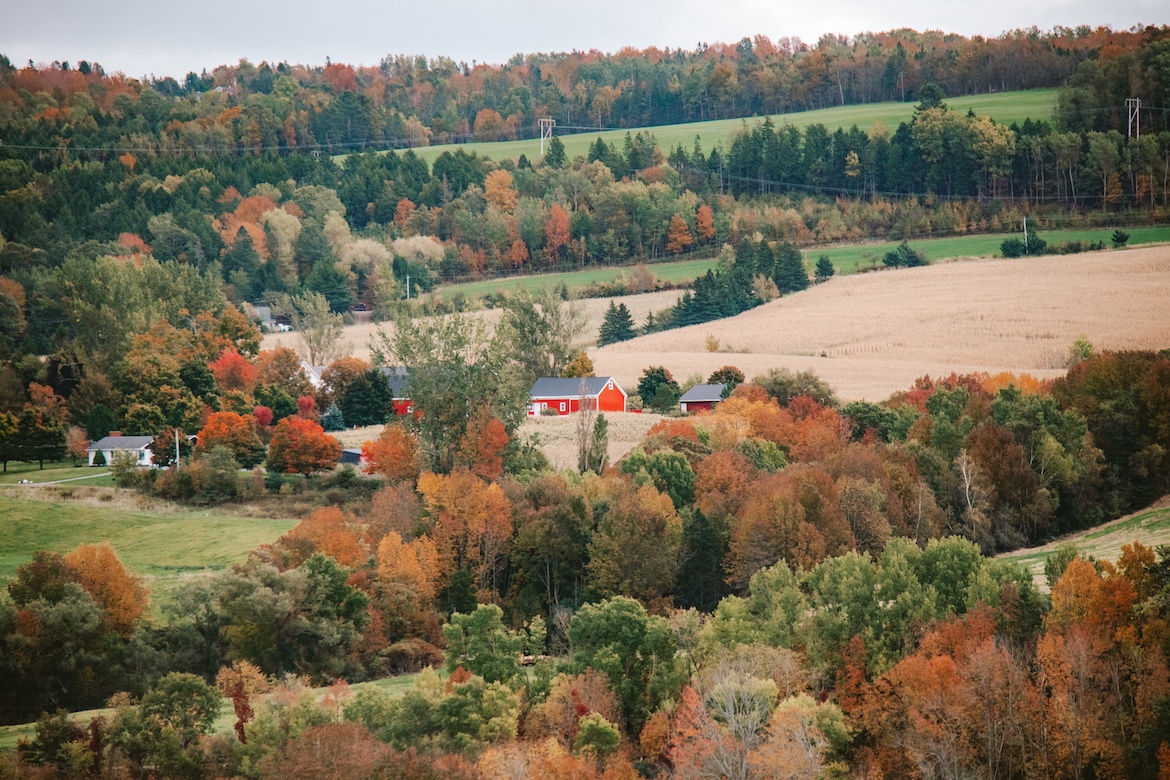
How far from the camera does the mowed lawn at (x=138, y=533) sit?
4684cm

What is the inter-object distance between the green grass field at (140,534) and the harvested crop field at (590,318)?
130 feet

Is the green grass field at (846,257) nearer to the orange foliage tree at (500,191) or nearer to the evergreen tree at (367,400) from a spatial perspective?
the orange foliage tree at (500,191)

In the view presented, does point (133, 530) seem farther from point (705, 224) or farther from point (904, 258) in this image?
point (705, 224)

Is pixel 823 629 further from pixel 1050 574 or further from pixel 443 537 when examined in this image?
pixel 443 537

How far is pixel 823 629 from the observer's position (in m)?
36.5

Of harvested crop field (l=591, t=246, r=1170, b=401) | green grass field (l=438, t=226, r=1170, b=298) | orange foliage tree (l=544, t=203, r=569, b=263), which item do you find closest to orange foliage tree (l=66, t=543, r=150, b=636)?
harvested crop field (l=591, t=246, r=1170, b=401)

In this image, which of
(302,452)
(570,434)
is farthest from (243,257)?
(302,452)

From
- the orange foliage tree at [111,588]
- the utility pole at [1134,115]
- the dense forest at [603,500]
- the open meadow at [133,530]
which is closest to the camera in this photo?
the dense forest at [603,500]

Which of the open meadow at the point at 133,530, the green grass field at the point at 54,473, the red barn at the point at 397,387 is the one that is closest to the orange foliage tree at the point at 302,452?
the open meadow at the point at 133,530

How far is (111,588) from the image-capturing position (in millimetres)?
41094

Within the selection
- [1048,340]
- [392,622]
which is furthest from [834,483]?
[1048,340]

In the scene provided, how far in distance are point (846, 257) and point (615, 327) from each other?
21084 millimetres

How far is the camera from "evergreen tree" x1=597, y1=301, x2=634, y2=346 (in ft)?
301

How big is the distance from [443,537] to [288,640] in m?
8.56
